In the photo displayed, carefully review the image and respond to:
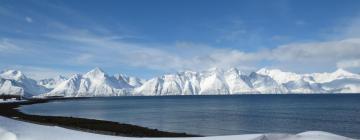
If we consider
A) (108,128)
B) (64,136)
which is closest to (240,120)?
(108,128)

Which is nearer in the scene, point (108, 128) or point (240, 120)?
point (108, 128)

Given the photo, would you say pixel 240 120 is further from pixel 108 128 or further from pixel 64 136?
pixel 64 136

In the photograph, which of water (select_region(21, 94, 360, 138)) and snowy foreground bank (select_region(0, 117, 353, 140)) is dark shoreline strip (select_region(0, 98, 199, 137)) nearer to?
water (select_region(21, 94, 360, 138))

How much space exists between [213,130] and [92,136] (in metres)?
41.2

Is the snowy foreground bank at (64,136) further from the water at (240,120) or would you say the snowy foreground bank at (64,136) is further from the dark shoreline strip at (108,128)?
the water at (240,120)

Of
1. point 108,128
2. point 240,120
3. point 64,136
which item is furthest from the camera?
point 240,120

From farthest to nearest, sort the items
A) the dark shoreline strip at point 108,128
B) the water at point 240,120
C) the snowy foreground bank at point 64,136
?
the water at point 240,120, the dark shoreline strip at point 108,128, the snowy foreground bank at point 64,136

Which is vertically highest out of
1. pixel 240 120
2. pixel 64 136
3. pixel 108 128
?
pixel 64 136

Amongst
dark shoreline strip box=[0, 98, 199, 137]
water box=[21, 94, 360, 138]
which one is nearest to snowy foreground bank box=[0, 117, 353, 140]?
dark shoreline strip box=[0, 98, 199, 137]

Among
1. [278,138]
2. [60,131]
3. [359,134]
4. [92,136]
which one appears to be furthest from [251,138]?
[359,134]

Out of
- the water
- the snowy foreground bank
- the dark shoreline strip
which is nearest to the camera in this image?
the snowy foreground bank

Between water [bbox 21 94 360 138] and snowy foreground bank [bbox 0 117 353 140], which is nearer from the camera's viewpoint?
snowy foreground bank [bbox 0 117 353 140]

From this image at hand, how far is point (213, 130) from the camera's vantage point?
5906 cm

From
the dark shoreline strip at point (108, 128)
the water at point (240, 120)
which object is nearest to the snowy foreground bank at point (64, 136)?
the dark shoreline strip at point (108, 128)
